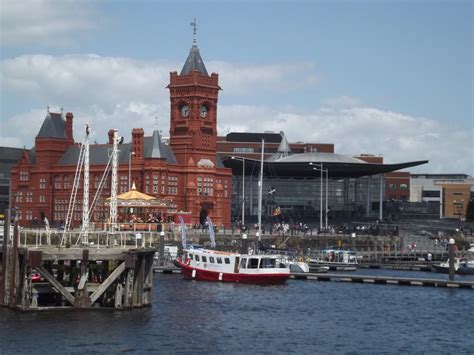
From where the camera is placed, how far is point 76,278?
3000 inches

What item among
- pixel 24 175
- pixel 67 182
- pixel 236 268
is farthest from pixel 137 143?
pixel 236 268

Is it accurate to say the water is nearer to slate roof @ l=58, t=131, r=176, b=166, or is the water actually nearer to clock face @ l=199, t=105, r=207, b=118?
slate roof @ l=58, t=131, r=176, b=166

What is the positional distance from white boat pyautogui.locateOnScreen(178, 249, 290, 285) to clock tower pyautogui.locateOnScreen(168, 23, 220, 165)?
62.7 m

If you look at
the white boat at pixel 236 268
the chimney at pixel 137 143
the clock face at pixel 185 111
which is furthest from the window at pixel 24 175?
the white boat at pixel 236 268

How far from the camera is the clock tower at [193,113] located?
165375mm

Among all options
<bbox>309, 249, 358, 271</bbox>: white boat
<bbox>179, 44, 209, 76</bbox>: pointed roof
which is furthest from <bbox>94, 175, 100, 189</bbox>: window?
<bbox>309, 249, 358, 271</bbox>: white boat

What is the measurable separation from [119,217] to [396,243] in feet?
160

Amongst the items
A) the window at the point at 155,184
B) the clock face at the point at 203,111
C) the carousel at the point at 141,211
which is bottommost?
the carousel at the point at 141,211

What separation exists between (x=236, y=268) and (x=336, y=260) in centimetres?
3604

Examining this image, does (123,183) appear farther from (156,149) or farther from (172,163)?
(172,163)

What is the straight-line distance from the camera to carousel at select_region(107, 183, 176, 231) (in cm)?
14145

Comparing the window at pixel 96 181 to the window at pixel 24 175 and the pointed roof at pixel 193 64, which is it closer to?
the window at pixel 24 175

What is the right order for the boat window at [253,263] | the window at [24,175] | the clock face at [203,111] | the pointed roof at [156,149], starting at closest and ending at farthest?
the boat window at [253,263] < the pointed roof at [156,149] < the clock face at [203,111] < the window at [24,175]

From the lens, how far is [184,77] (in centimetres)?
16700
